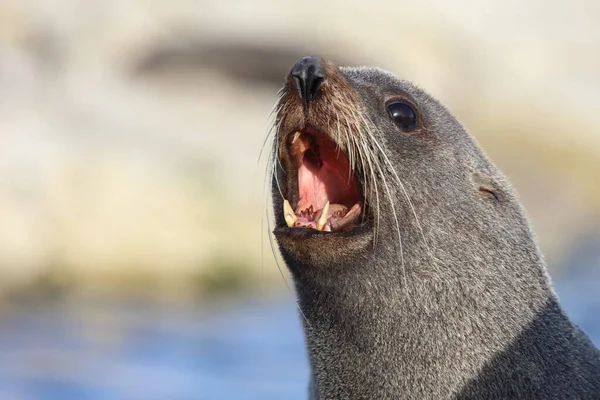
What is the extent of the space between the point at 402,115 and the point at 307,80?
0.56 m

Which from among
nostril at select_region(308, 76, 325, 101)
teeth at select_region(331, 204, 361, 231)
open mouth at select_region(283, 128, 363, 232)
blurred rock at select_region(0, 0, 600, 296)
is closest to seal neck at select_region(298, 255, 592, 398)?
teeth at select_region(331, 204, 361, 231)

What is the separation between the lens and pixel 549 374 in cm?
430

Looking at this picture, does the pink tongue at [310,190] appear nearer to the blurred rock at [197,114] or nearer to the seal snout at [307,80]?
the seal snout at [307,80]

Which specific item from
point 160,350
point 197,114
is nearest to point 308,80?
point 160,350

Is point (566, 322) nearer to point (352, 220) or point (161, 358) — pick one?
point (352, 220)

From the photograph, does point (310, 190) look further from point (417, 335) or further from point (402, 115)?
point (417, 335)

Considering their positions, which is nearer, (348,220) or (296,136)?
(348,220)

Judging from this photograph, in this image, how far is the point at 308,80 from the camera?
4207 mm

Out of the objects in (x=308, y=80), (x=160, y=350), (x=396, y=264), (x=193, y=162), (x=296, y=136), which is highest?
(x=193, y=162)

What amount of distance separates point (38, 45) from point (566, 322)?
69.7ft

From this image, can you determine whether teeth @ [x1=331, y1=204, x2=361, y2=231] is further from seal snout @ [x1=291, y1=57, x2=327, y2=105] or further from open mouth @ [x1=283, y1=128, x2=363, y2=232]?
seal snout @ [x1=291, y1=57, x2=327, y2=105]

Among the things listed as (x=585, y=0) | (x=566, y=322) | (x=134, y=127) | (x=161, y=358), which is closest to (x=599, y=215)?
(x=134, y=127)

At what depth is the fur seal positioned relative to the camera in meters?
4.14

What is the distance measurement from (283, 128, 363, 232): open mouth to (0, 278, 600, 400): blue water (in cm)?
646
